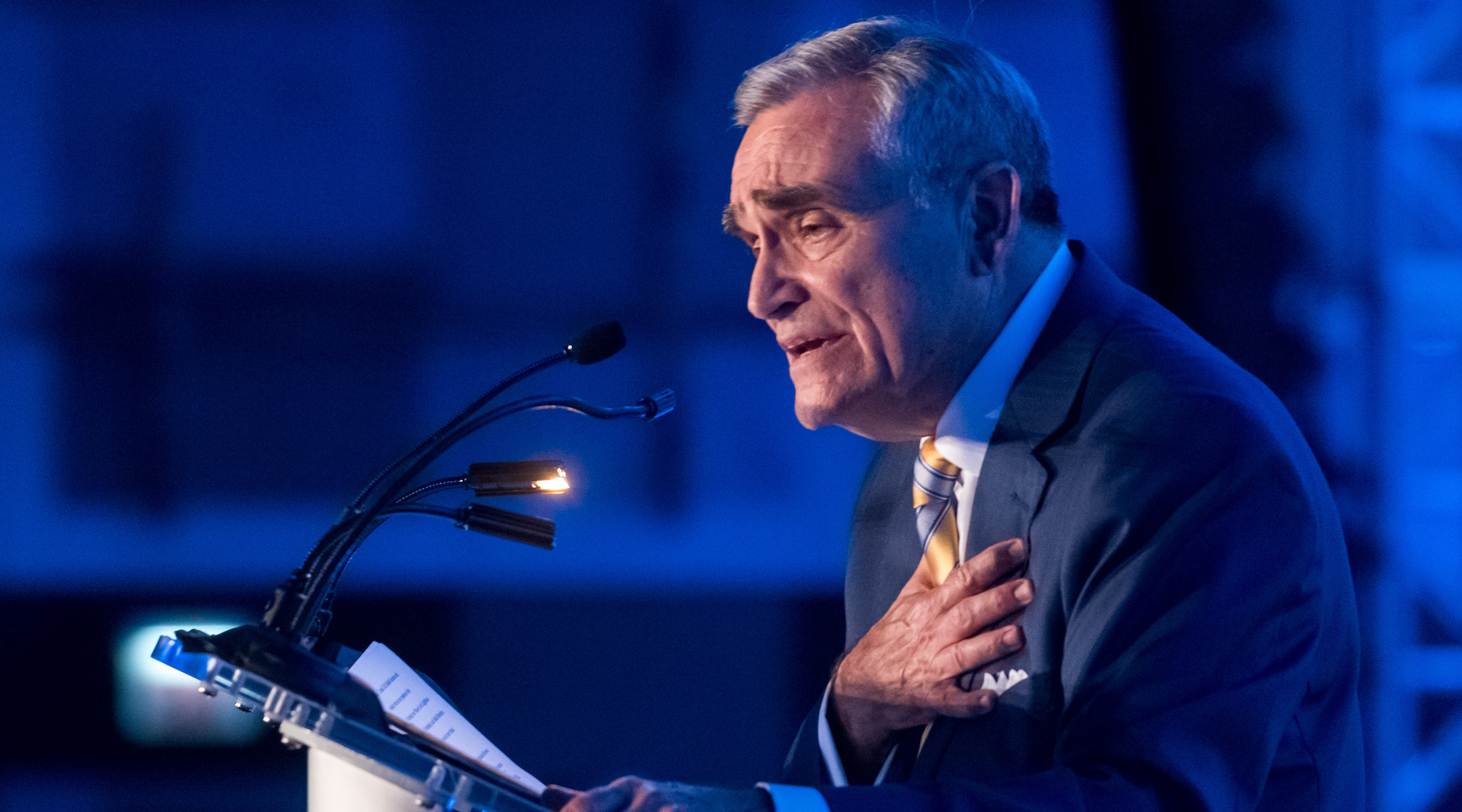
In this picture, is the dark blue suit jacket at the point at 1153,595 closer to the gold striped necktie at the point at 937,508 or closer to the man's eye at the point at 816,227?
the gold striped necktie at the point at 937,508

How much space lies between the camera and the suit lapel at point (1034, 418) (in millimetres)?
1196

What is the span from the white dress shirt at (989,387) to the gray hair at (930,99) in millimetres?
102

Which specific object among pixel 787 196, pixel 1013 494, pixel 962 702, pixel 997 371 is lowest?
pixel 962 702

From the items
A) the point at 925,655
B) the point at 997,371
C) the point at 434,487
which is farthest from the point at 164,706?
the point at 997,371

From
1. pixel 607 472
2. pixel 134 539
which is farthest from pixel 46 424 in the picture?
pixel 607 472

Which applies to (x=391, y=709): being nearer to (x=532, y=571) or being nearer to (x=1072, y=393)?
(x=1072, y=393)

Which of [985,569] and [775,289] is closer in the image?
[985,569]

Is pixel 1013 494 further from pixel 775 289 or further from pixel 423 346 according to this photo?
pixel 423 346

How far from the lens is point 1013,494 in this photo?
1.21m

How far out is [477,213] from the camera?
258 centimetres

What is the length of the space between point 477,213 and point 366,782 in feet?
5.75

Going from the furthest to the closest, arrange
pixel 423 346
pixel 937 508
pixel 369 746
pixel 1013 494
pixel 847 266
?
pixel 423 346
pixel 937 508
pixel 847 266
pixel 1013 494
pixel 369 746

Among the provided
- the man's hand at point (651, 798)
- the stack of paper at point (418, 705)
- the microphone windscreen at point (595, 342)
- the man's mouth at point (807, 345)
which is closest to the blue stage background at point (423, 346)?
the man's mouth at point (807, 345)

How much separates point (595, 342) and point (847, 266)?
33 centimetres
